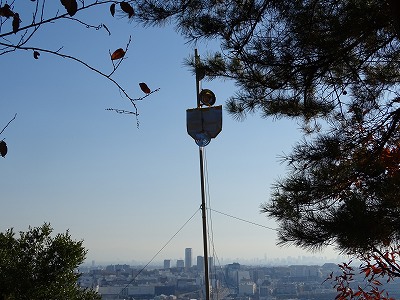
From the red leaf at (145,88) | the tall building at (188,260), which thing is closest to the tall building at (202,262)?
the red leaf at (145,88)

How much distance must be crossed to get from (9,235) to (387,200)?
13.9ft

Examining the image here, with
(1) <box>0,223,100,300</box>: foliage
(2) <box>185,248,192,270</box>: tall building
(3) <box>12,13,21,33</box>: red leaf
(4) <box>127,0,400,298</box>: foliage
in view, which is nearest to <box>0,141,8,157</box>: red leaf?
(3) <box>12,13,21,33</box>: red leaf

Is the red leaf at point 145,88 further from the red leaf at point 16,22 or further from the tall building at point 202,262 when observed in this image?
the tall building at point 202,262

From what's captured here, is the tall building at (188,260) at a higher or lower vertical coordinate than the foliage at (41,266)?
higher

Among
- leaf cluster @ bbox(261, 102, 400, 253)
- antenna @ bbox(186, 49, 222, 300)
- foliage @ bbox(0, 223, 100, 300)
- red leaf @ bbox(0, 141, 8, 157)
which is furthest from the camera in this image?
foliage @ bbox(0, 223, 100, 300)

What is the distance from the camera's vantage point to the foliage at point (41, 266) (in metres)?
5.87

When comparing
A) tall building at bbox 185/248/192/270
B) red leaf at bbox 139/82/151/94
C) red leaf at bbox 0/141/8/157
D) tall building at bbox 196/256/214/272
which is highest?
tall building at bbox 185/248/192/270

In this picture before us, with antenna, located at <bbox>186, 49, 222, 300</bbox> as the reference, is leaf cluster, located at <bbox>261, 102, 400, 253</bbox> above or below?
below

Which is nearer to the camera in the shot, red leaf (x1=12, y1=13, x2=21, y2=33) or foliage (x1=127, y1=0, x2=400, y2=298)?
red leaf (x1=12, y1=13, x2=21, y2=33)

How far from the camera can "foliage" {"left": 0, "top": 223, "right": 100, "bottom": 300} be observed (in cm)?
587

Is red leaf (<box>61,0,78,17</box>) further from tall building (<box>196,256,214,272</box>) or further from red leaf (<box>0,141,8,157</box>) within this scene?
tall building (<box>196,256,214,272</box>)

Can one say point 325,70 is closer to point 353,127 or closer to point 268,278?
point 353,127

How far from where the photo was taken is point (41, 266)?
6.05 metres

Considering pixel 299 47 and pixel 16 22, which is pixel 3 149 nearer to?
pixel 16 22
